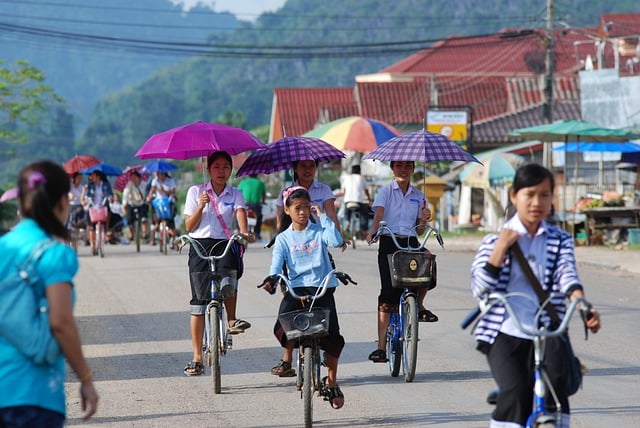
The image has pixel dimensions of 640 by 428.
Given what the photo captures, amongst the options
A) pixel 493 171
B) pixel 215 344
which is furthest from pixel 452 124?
pixel 215 344

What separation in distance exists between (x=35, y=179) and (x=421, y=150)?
6.32 meters

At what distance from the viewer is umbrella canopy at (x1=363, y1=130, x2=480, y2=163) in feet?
35.4

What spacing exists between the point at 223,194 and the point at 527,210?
4825 millimetres

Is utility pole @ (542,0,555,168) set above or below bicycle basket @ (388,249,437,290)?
above

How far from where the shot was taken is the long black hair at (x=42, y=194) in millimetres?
4883

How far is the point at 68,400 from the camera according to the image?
9.55m

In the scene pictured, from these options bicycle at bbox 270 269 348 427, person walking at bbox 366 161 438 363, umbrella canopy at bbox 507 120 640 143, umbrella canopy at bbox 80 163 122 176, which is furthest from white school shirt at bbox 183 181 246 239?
umbrella canopy at bbox 80 163 122 176

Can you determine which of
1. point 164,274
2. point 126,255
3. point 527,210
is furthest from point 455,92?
point 527,210

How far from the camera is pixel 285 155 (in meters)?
10.6

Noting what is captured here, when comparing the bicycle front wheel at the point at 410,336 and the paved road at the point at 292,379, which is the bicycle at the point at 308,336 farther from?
the bicycle front wheel at the point at 410,336

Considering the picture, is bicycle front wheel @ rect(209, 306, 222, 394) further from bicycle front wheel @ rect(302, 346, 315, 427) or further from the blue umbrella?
the blue umbrella

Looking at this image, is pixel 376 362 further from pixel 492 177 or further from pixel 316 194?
pixel 492 177

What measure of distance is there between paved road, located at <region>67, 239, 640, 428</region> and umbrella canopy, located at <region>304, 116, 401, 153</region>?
2.01 metres

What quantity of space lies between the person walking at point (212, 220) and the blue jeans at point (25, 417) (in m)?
5.23
